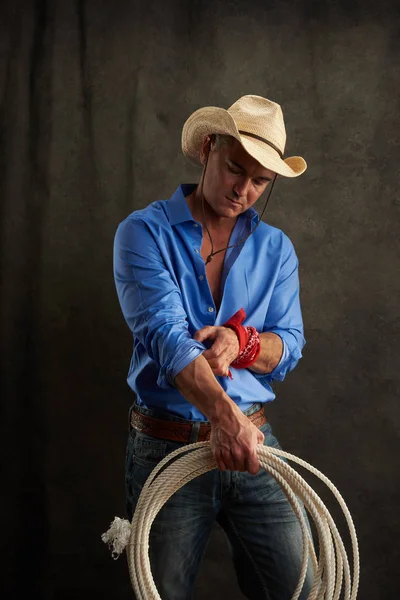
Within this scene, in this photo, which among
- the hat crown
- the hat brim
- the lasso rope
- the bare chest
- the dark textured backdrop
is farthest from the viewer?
the dark textured backdrop

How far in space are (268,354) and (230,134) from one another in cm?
67

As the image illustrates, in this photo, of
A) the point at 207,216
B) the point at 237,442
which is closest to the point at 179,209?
the point at 207,216

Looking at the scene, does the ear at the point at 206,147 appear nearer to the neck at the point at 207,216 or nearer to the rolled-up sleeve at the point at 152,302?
the neck at the point at 207,216

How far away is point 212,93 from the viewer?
293 cm

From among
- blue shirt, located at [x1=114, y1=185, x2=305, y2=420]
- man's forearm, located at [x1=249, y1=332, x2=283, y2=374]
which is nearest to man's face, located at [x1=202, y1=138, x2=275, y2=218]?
blue shirt, located at [x1=114, y1=185, x2=305, y2=420]

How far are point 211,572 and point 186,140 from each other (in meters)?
1.86

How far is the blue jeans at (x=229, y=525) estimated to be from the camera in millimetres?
2096

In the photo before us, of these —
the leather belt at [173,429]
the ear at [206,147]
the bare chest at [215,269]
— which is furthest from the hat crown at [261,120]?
the leather belt at [173,429]

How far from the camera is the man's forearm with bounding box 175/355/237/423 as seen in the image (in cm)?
186

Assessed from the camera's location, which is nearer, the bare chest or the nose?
the nose

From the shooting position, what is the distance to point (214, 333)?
2041mm

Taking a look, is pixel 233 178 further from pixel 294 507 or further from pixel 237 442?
pixel 294 507

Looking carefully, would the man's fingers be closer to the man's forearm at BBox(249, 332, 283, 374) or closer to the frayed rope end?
the man's forearm at BBox(249, 332, 283, 374)

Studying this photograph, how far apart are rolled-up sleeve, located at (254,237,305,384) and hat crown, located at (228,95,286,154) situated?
0.40 meters
